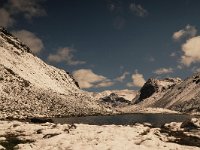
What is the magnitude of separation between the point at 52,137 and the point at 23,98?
420 ft

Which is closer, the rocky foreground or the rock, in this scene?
the rocky foreground

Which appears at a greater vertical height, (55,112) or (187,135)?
(55,112)

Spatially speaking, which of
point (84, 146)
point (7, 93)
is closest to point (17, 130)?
point (84, 146)

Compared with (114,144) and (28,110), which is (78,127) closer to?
(114,144)

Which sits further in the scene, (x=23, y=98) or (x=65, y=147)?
(x=23, y=98)

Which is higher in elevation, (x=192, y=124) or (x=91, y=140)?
(x=192, y=124)

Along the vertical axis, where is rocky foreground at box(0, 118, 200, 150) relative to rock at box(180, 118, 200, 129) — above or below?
below

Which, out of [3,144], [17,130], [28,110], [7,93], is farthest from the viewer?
[7,93]

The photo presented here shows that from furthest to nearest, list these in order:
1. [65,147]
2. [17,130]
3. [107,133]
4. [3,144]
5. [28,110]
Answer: [28,110]
[17,130]
[107,133]
[3,144]
[65,147]

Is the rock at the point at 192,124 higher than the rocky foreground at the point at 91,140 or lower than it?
higher

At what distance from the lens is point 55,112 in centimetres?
18950

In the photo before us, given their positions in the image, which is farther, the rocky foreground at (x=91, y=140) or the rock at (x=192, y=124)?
the rock at (x=192, y=124)

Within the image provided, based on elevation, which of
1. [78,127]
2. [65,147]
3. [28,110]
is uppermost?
[28,110]

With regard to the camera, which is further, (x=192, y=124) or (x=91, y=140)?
(x=192, y=124)
